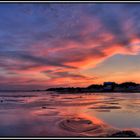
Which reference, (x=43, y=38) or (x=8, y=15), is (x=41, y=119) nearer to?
(x=43, y=38)

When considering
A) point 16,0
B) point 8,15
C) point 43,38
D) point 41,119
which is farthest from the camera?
point 41,119

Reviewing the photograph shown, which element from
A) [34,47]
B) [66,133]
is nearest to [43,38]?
[34,47]

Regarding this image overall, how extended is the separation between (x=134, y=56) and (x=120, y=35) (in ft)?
2.18

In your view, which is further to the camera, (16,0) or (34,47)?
(34,47)

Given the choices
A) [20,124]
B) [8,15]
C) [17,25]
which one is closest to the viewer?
[8,15]

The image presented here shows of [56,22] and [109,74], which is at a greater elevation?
[56,22]

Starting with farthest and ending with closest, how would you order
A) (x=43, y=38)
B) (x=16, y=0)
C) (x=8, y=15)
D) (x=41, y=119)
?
(x=41, y=119)
(x=43, y=38)
(x=8, y=15)
(x=16, y=0)

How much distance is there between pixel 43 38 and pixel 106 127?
2340 mm

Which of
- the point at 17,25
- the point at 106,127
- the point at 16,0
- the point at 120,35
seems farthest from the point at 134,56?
the point at 16,0

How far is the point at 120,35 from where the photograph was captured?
21.6 feet

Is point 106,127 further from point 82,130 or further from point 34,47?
point 34,47

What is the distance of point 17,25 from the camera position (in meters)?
6.17

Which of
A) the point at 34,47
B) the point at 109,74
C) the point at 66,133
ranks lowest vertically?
the point at 66,133

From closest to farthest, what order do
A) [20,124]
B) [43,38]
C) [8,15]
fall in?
1. [8,15]
2. [43,38]
3. [20,124]
